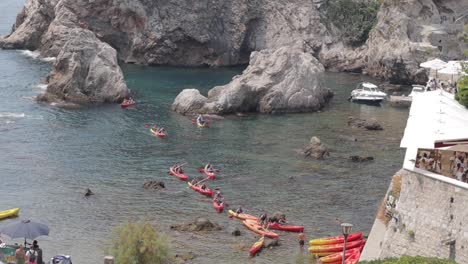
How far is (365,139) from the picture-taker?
68.0 meters

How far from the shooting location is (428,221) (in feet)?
98.8

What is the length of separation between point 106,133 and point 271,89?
60.1ft

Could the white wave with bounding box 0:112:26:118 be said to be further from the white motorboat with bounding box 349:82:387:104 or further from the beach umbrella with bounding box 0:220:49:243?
the beach umbrella with bounding box 0:220:49:243

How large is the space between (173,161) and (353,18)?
56081mm

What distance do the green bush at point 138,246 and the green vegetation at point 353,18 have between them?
76.2 metres

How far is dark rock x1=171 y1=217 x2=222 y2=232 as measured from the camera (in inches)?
1775

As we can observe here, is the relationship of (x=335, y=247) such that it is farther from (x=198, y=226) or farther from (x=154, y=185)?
(x=154, y=185)

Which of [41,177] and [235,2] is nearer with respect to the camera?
[41,177]

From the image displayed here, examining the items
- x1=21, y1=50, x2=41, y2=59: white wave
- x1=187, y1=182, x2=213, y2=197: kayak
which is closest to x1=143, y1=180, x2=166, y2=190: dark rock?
x1=187, y1=182, x2=213, y2=197: kayak

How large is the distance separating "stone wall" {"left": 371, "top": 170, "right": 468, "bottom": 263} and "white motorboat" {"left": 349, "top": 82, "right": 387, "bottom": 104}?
5271 centimetres

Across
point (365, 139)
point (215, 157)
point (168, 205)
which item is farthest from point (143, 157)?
point (365, 139)

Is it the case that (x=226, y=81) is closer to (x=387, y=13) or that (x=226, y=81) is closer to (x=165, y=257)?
(x=387, y=13)

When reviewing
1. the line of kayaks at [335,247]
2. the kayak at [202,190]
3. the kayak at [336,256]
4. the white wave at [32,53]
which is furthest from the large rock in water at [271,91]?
the kayak at [336,256]

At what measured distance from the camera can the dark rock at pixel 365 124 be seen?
71812 mm
